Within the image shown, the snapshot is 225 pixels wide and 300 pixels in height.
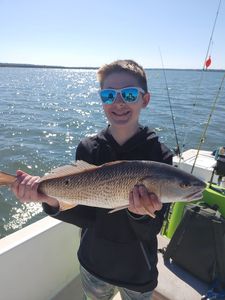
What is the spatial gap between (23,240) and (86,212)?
91cm

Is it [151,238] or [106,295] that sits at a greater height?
[151,238]

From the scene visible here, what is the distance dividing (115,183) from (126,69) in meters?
0.93

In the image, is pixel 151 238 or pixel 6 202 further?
pixel 6 202

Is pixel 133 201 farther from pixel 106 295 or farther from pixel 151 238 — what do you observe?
pixel 106 295

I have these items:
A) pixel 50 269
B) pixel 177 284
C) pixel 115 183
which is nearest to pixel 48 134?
pixel 50 269

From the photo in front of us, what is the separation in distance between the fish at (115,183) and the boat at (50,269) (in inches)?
42.6

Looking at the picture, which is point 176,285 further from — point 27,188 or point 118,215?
point 27,188

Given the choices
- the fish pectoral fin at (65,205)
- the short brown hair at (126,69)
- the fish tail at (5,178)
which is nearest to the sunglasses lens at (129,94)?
the short brown hair at (126,69)

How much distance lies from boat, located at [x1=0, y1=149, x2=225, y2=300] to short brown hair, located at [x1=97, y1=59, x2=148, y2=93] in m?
1.54

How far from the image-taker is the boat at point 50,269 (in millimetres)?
2920

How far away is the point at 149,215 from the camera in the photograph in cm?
216

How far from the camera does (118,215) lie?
2.35m

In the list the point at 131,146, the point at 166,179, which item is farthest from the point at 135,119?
the point at 166,179

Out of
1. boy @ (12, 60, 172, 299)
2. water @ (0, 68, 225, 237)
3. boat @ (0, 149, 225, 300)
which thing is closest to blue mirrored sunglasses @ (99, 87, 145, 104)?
boy @ (12, 60, 172, 299)
